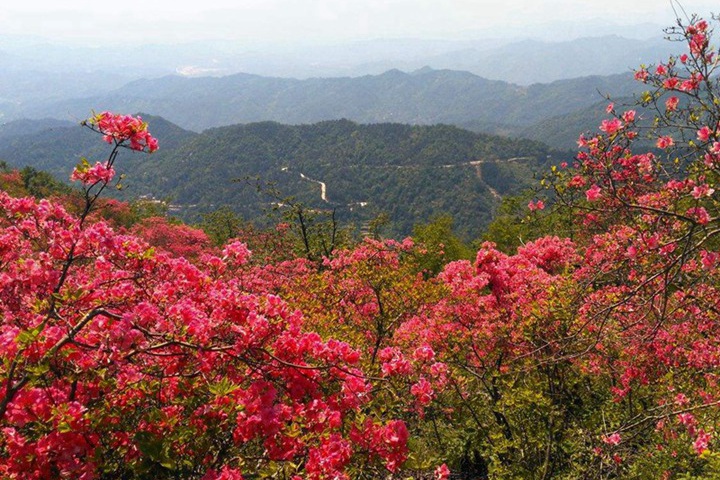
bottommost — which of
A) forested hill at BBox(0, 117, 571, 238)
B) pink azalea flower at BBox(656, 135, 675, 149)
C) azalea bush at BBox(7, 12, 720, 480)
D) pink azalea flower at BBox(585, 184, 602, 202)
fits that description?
forested hill at BBox(0, 117, 571, 238)

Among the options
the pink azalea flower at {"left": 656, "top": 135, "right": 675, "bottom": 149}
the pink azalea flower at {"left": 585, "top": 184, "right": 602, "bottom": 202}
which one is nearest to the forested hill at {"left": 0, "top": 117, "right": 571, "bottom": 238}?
the pink azalea flower at {"left": 656, "top": 135, "right": 675, "bottom": 149}

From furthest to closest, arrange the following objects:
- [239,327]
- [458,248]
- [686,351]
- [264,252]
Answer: [458,248] → [264,252] → [686,351] → [239,327]

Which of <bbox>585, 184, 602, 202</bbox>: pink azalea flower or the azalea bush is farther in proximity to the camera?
<bbox>585, 184, 602, 202</bbox>: pink azalea flower

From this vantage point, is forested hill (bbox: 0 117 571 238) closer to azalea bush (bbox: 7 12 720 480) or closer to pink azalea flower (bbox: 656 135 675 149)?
azalea bush (bbox: 7 12 720 480)

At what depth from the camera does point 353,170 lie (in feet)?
503

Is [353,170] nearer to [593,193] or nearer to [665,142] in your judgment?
[665,142]

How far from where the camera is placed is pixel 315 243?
3159 cm

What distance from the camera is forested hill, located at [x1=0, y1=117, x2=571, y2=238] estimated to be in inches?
4936

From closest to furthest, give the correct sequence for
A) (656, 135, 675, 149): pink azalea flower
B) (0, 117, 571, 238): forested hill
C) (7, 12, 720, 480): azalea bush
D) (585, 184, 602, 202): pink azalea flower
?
(7, 12, 720, 480): azalea bush → (585, 184, 602, 202): pink azalea flower → (656, 135, 675, 149): pink azalea flower → (0, 117, 571, 238): forested hill

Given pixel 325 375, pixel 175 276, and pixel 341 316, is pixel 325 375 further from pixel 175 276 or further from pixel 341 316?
pixel 341 316

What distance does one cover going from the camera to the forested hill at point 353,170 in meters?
125

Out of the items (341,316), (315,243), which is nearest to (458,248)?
(315,243)

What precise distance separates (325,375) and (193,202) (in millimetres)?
153098

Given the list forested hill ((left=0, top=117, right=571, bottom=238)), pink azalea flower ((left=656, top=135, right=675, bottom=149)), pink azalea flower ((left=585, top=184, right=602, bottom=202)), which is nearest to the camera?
pink azalea flower ((left=585, top=184, right=602, bottom=202))
